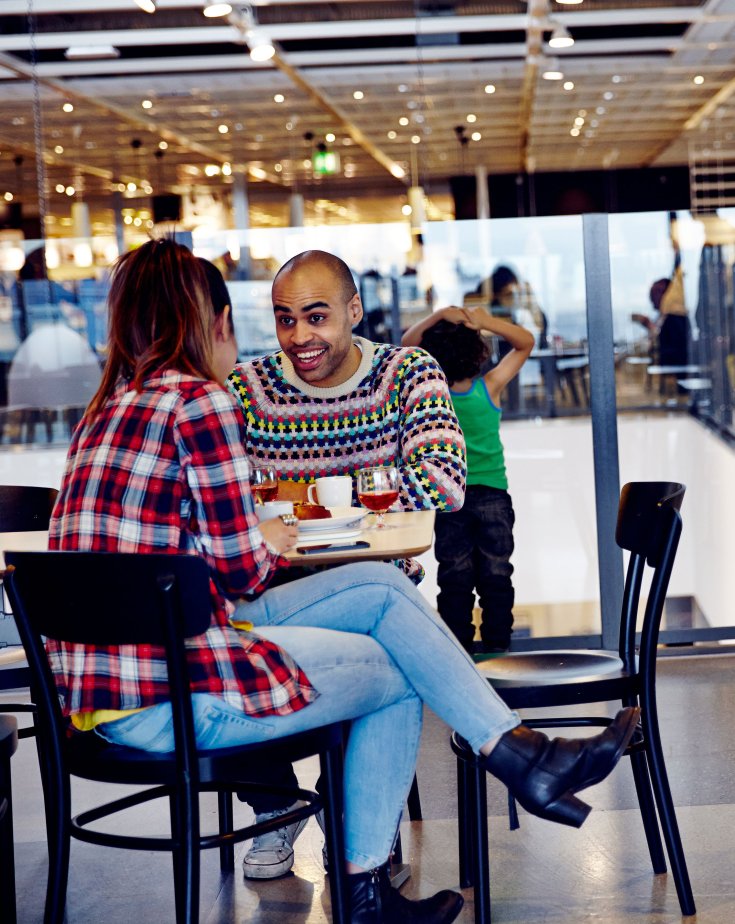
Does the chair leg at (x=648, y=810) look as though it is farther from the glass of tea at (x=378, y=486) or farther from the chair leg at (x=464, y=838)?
the glass of tea at (x=378, y=486)

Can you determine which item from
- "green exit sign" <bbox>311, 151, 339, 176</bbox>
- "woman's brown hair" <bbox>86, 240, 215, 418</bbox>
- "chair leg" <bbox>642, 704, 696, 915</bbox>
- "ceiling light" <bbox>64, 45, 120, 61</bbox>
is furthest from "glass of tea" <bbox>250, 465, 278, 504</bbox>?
"green exit sign" <bbox>311, 151, 339, 176</bbox>

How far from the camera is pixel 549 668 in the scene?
2301 millimetres

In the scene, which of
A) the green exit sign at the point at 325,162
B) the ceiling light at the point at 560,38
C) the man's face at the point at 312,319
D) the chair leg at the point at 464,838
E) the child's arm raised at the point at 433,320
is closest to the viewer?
the chair leg at the point at 464,838

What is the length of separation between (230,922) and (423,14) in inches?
306

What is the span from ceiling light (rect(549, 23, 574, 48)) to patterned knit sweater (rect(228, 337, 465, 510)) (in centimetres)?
665

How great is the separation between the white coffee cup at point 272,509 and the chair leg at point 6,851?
0.59m

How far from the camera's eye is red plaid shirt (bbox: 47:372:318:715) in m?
1.77

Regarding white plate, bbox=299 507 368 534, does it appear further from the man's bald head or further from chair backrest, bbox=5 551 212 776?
the man's bald head

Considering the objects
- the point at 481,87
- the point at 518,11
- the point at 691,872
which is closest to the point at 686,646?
the point at 691,872

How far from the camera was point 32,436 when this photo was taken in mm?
4953

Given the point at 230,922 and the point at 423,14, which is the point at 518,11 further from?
the point at 230,922

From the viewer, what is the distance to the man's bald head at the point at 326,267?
100 inches

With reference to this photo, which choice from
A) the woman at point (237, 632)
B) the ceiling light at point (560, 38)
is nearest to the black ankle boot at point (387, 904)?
the woman at point (237, 632)

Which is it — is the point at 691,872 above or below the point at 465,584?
below
